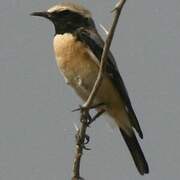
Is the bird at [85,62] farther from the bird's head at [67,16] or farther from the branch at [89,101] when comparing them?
the branch at [89,101]

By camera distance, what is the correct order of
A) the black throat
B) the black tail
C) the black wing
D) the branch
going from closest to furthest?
1. the branch
2. the black wing
3. the black throat
4. the black tail

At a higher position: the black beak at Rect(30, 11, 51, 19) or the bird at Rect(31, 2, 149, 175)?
the black beak at Rect(30, 11, 51, 19)

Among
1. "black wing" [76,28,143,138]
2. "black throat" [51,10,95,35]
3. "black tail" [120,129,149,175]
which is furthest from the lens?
"black tail" [120,129,149,175]

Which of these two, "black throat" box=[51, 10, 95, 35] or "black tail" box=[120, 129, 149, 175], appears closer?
"black throat" box=[51, 10, 95, 35]

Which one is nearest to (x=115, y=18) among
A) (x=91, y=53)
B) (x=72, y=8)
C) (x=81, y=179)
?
(x=81, y=179)

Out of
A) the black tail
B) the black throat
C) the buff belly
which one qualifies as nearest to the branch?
the buff belly

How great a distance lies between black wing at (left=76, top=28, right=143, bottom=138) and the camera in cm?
680

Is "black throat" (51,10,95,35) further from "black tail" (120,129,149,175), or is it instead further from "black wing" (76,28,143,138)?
"black tail" (120,129,149,175)

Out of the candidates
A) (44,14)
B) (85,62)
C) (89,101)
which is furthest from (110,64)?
(89,101)

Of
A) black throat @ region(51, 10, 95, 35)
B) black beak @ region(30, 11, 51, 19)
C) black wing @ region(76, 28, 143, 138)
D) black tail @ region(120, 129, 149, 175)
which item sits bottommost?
black tail @ region(120, 129, 149, 175)

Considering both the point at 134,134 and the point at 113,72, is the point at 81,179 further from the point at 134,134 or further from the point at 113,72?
the point at 134,134

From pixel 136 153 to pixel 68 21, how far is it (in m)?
1.74

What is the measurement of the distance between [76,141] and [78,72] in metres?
1.50

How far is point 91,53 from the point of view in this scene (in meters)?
6.81
